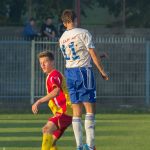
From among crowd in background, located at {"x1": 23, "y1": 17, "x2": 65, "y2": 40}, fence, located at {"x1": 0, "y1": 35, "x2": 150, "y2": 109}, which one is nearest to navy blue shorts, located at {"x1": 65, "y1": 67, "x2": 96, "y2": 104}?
fence, located at {"x1": 0, "y1": 35, "x2": 150, "y2": 109}

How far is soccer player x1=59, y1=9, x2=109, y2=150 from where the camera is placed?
14141 millimetres

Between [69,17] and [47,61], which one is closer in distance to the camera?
[47,61]

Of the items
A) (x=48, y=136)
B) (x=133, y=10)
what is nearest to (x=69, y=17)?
(x=48, y=136)

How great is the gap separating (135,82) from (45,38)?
3299 millimetres

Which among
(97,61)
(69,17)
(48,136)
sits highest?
(69,17)

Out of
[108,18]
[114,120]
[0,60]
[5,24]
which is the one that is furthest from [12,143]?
[108,18]

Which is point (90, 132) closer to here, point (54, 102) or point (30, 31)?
point (54, 102)

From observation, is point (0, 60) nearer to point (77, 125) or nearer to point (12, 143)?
point (12, 143)

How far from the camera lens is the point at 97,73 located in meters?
28.0

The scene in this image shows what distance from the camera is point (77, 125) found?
46.2ft

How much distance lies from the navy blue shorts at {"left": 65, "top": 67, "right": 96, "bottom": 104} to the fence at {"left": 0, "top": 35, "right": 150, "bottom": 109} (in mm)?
12807

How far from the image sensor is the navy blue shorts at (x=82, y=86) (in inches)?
561

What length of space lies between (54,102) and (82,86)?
0.54 m

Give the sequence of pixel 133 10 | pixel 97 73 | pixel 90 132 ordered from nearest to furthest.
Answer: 1. pixel 90 132
2. pixel 97 73
3. pixel 133 10
